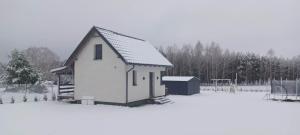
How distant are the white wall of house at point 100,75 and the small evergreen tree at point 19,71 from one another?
15548mm

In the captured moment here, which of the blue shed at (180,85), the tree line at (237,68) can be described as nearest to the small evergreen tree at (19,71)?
the blue shed at (180,85)

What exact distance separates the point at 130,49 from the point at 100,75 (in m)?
3.05

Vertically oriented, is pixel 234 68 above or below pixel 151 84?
above

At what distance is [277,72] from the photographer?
60500 mm

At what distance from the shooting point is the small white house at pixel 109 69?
58.4ft

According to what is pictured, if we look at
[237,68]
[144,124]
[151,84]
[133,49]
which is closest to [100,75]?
[133,49]

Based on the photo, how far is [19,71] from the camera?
31609 mm

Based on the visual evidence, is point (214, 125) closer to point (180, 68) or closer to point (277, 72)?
point (180, 68)

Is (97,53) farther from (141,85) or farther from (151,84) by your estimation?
(151,84)

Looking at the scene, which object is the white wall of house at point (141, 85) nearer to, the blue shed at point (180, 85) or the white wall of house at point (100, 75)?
the white wall of house at point (100, 75)

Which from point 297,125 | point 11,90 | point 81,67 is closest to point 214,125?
point 297,125

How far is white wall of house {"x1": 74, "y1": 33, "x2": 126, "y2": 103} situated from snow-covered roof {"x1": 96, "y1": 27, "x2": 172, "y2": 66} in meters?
0.51

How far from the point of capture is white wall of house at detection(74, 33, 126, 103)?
703 inches

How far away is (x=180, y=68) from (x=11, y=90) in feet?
133
